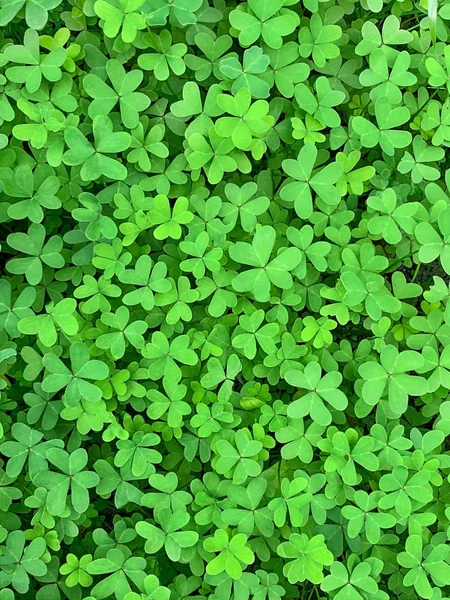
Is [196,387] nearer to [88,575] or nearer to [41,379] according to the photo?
[41,379]

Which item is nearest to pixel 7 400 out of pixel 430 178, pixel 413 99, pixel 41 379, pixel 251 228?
pixel 41 379

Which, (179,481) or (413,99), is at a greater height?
(413,99)

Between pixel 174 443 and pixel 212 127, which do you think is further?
pixel 174 443

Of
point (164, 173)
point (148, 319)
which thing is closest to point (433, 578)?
point (148, 319)

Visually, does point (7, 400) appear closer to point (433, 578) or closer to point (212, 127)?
point (212, 127)

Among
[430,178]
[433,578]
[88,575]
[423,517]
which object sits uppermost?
[430,178]

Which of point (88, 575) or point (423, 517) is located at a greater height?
point (423, 517)
